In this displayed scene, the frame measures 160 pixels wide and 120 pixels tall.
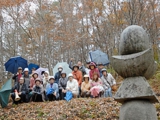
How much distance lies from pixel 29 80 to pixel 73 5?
1307cm

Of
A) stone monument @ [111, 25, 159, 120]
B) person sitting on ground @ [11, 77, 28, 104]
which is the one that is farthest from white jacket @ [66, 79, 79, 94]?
stone monument @ [111, 25, 159, 120]

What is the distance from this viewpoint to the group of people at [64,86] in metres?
8.72

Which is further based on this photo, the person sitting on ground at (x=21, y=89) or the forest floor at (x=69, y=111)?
the person sitting on ground at (x=21, y=89)

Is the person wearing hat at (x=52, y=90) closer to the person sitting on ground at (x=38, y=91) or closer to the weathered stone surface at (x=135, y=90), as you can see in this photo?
the person sitting on ground at (x=38, y=91)

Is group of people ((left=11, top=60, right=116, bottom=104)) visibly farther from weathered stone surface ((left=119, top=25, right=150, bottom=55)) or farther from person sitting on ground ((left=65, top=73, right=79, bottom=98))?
weathered stone surface ((left=119, top=25, right=150, bottom=55))

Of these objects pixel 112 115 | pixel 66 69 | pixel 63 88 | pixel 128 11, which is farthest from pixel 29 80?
pixel 128 11

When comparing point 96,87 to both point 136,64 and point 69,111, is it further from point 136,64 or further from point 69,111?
point 136,64

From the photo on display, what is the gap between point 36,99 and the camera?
9.07 m

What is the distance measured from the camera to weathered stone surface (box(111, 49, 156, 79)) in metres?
3.53

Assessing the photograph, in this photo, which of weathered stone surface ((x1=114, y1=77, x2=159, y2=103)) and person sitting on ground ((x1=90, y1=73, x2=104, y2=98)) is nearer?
weathered stone surface ((x1=114, y1=77, x2=159, y2=103))

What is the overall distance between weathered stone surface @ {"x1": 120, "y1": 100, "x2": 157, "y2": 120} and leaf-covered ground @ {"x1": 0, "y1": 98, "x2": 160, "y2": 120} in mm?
2648

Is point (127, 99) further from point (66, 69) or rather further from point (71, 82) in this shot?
point (66, 69)

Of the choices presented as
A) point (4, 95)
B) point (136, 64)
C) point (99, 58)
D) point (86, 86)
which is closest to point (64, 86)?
point (86, 86)

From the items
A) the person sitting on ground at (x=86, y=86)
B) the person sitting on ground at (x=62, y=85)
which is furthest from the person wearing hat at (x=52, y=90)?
the person sitting on ground at (x=86, y=86)
